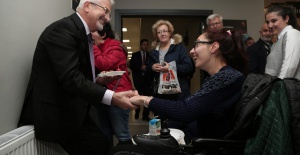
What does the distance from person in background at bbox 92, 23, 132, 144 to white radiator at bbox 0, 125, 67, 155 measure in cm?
87

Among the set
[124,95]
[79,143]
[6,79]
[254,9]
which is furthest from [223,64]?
[254,9]

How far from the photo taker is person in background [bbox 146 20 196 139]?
3.02m

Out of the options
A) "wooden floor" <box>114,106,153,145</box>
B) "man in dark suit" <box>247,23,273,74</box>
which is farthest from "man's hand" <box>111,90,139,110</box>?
"wooden floor" <box>114,106,153,145</box>

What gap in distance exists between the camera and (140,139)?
133 cm

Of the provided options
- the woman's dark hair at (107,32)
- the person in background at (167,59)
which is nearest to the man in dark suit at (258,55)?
the person in background at (167,59)

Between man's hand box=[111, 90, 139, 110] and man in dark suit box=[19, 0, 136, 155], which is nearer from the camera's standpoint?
man in dark suit box=[19, 0, 136, 155]

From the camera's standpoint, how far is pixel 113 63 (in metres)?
2.40

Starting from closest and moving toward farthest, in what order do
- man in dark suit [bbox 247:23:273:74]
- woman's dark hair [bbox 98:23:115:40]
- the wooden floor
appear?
woman's dark hair [bbox 98:23:115:40] < man in dark suit [bbox 247:23:273:74] < the wooden floor

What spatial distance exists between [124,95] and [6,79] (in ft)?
2.06

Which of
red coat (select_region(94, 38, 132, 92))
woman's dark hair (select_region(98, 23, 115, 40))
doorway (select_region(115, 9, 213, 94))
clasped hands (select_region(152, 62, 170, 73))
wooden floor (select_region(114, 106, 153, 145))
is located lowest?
wooden floor (select_region(114, 106, 153, 145))

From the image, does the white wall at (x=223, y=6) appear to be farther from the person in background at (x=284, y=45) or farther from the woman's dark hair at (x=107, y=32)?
the woman's dark hair at (x=107, y=32)

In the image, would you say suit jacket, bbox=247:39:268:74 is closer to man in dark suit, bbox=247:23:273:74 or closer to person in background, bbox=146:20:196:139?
man in dark suit, bbox=247:23:273:74

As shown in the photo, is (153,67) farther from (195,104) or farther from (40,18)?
(195,104)

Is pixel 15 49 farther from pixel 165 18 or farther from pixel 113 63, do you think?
pixel 165 18
